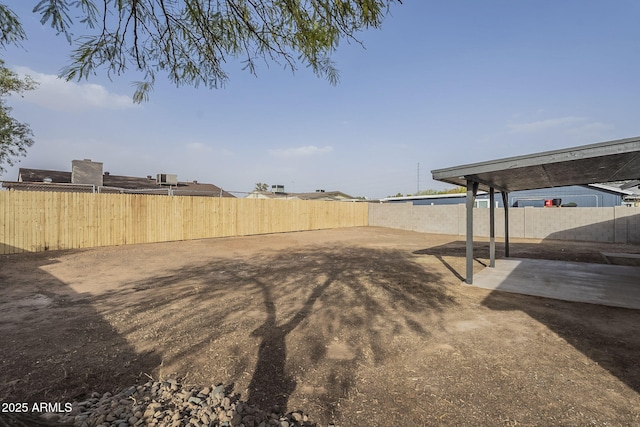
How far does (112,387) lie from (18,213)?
33.2ft

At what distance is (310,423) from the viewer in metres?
2.03

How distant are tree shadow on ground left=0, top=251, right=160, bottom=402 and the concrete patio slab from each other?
19.6ft

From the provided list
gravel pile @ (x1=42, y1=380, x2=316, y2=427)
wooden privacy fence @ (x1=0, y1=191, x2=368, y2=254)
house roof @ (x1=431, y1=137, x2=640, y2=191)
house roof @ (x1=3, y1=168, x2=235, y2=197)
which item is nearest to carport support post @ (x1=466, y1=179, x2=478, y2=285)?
house roof @ (x1=431, y1=137, x2=640, y2=191)

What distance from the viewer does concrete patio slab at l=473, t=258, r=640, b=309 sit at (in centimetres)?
492

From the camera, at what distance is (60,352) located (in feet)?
9.85

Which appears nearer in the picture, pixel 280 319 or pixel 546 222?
pixel 280 319

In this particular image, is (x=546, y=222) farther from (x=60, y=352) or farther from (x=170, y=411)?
(x=60, y=352)

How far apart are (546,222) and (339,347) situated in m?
15.8

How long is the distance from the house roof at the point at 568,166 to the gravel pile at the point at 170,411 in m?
5.11

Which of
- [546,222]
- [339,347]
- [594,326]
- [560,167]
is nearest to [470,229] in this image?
[560,167]

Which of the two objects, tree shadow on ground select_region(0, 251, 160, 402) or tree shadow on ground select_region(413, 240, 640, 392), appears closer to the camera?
tree shadow on ground select_region(0, 251, 160, 402)

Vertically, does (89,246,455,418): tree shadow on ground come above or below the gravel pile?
below

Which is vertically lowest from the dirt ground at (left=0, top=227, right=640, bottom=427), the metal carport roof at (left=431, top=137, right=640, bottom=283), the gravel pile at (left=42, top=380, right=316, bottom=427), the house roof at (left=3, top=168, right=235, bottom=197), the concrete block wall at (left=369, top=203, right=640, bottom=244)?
the dirt ground at (left=0, top=227, right=640, bottom=427)

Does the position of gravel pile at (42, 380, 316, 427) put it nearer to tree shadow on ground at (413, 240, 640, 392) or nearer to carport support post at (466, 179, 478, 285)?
tree shadow on ground at (413, 240, 640, 392)
